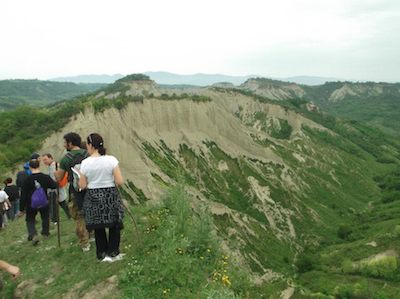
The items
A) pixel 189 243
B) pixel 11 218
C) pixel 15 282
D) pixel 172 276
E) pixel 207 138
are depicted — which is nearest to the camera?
pixel 172 276

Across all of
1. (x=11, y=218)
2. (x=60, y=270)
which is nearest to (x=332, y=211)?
(x=11, y=218)

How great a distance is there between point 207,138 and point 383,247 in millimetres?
32426

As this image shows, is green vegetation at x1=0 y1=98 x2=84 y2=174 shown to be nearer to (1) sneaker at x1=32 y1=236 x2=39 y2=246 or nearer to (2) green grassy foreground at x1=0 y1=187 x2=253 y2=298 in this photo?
(1) sneaker at x1=32 y1=236 x2=39 y2=246

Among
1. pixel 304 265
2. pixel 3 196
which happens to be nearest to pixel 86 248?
pixel 3 196

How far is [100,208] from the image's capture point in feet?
29.6

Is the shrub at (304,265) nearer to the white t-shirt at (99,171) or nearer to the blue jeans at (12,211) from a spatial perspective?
the blue jeans at (12,211)

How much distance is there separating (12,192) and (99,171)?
10.8 metres

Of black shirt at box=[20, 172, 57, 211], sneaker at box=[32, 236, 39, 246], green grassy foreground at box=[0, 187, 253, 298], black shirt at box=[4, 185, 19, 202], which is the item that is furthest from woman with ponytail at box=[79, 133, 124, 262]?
black shirt at box=[4, 185, 19, 202]

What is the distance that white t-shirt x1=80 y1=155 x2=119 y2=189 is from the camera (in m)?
8.91

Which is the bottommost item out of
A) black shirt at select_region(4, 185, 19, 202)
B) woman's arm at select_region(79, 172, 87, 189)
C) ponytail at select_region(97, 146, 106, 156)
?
black shirt at select_region(4, 185, 19, 202)

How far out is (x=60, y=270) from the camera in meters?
10.3

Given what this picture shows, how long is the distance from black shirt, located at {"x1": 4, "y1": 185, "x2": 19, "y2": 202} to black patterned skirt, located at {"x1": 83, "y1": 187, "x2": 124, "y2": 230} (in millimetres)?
10331

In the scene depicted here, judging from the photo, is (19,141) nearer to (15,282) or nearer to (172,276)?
(15,282)

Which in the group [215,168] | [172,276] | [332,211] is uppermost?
[172,276]
